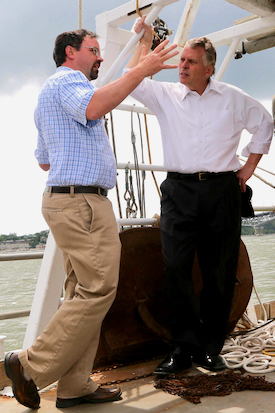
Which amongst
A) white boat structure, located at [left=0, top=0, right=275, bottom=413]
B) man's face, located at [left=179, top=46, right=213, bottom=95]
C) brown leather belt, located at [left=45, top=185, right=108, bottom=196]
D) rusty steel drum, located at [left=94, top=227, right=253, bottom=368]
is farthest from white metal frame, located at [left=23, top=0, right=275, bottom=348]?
brown leather belt, located at [left=45, top=185, right=108, bottom=196]

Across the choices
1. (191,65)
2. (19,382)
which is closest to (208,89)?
(191,65)

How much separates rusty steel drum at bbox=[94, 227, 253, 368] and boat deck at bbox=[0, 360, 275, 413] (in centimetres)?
23

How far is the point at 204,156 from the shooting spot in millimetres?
2352

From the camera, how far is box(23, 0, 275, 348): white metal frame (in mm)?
2311

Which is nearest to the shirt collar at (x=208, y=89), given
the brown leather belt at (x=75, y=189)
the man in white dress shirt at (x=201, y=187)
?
the man in white dress shirt at (x=201, y=187)

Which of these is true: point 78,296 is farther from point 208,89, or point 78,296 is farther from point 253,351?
point 208,89

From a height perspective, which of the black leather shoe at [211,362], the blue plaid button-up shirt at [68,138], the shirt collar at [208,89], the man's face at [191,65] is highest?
the man's face at [191,65]

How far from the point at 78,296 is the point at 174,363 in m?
0.72

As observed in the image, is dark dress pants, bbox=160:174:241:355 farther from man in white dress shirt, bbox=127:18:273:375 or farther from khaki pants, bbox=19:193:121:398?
khaki pants, bbox=19:193:121:398

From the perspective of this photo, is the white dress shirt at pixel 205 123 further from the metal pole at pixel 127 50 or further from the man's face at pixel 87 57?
the man's face at pixel 87 57

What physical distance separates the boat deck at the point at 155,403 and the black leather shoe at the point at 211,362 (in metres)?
0.23

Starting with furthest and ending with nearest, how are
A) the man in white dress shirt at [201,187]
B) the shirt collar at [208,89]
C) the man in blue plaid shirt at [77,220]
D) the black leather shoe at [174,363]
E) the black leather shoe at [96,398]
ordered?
the shirt collar at [208,89] < the man in white dress shirt at [201,187] < the black leather shoe at [174,363] < the black leather shoe at [96,398] < the man in blue plaid shirt at [77,220]

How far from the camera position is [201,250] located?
2.43 meters

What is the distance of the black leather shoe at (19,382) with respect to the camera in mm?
1761
